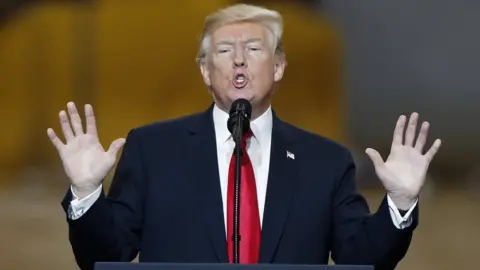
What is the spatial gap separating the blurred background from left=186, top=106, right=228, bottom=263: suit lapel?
115 centimetres

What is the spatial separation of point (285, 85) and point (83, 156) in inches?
58.1

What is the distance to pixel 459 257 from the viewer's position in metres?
3.03

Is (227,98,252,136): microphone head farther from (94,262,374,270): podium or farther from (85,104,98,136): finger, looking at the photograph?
(94,262,374,270): podium

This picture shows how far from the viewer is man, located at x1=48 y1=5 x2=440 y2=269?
5.53 ft

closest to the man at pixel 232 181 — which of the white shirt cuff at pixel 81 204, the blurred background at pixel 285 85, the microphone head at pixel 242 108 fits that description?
the white shirt cuff at pixel 81 204

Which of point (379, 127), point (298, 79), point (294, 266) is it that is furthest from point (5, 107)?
point (294, 266)

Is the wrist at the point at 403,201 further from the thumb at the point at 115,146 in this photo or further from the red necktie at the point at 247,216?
the thumb at the point at 115,146

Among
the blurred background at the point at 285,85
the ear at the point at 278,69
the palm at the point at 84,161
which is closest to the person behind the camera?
the palm at the point at 84,161

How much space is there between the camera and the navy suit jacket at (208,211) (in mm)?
1726

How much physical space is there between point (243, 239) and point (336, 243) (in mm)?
194

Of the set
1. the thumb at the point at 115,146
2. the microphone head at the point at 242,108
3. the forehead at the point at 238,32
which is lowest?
the thumb at the point at 115,146

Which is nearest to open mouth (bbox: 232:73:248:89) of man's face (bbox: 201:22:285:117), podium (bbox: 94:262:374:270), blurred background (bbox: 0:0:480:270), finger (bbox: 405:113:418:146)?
man's face (bbox: 201:22:285:117)

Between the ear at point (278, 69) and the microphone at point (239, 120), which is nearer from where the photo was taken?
the microphone at point (239, 120)

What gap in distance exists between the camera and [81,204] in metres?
1.65
